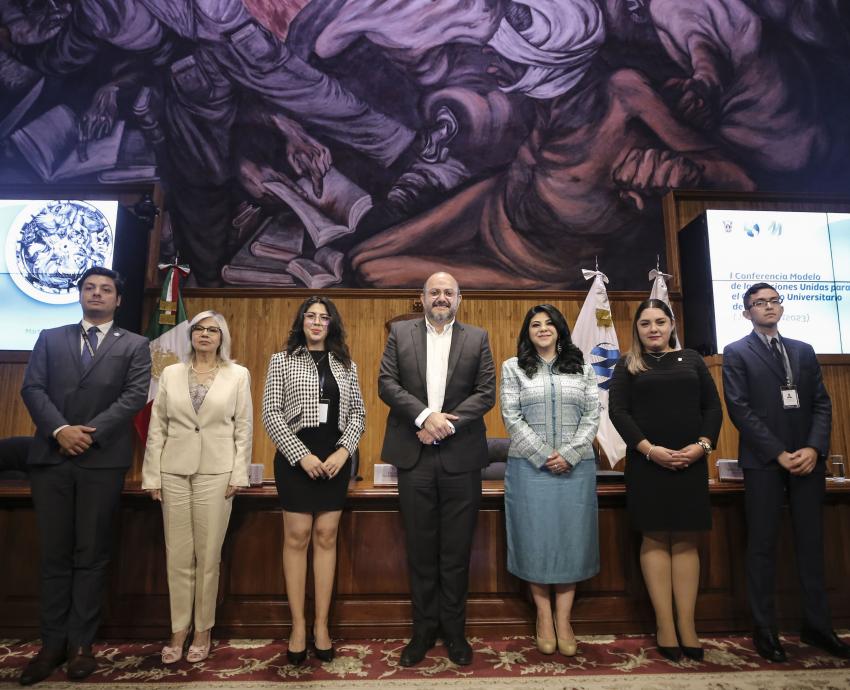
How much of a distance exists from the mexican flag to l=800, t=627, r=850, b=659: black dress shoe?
14.5 feet

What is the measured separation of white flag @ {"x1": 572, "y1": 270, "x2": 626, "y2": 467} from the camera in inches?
180

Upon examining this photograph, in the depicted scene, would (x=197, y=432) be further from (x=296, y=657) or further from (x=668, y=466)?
(x=668, y=466)

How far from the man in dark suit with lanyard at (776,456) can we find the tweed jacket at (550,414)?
30.7 inches

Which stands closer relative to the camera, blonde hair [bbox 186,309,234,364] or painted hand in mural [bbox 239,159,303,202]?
blonde hair [bbox 186,309,234,364]

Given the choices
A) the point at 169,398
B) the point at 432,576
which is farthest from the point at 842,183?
the point at 169,398

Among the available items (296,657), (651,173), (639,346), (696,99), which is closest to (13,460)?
(296,657)

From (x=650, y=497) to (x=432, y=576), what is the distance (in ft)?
3.38

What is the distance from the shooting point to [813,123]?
5.11 metres

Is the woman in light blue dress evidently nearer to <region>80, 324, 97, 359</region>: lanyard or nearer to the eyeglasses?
the eyeglasses

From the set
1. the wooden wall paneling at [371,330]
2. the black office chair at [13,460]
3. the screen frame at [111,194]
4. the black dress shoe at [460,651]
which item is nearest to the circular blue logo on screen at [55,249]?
the screen frame at [111,194]

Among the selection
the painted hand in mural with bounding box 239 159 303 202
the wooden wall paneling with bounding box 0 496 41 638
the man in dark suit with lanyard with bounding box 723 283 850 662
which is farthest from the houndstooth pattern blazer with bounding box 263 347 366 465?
the painted hand in mural with bounding box 239 159 303 202

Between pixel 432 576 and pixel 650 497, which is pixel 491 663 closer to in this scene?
pixel 432 576

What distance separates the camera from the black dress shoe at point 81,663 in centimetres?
219

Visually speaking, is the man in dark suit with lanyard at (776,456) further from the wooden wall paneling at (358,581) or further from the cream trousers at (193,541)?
the cream trousers at (193,541)
